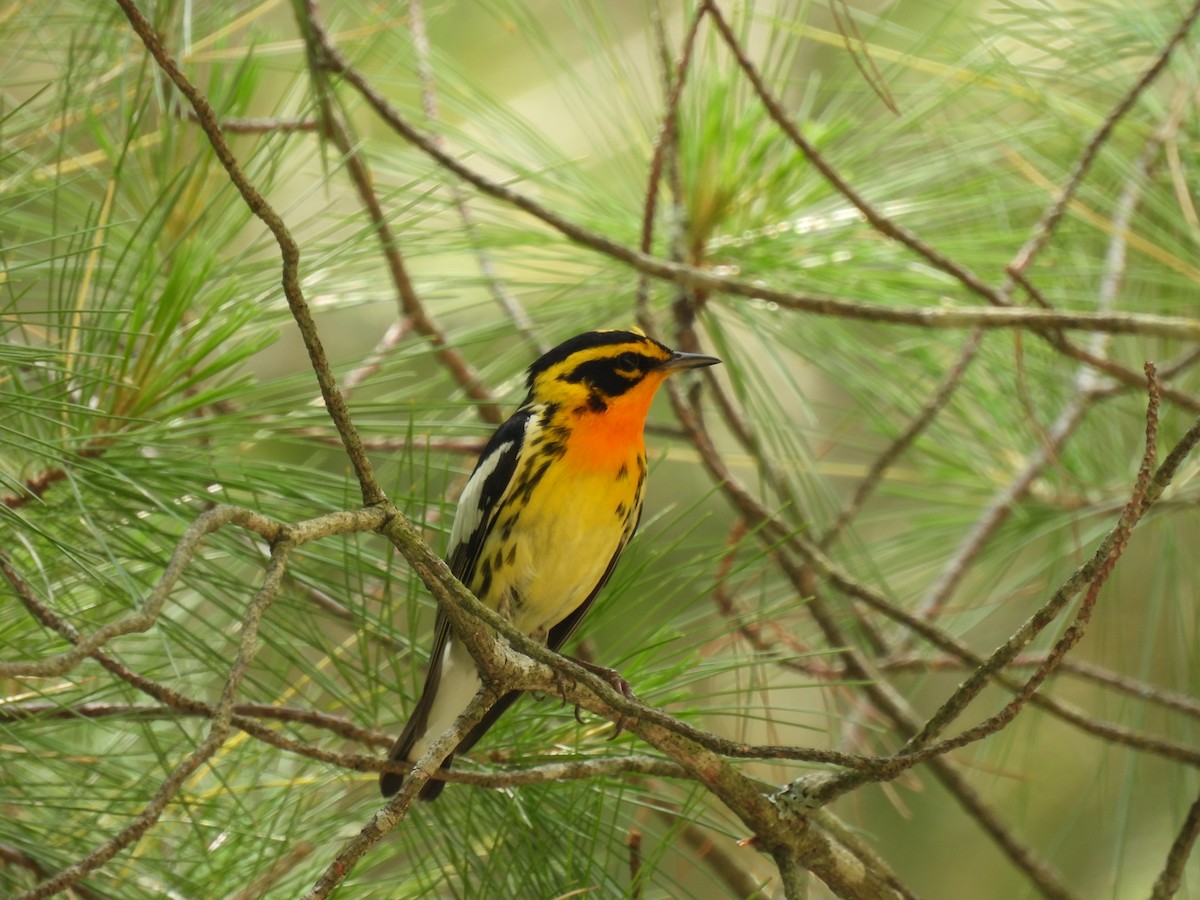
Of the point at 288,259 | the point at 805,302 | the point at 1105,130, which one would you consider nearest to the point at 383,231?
the point at 805,302

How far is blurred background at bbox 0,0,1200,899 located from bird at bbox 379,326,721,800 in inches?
4.0

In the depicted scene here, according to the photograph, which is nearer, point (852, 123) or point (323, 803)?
point (323, 803)

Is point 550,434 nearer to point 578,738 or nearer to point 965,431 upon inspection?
point 578,738

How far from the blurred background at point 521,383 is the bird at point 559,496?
0.10m

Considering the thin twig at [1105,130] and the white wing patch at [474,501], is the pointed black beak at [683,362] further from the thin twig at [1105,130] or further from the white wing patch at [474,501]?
the thin twig at [1105,130]

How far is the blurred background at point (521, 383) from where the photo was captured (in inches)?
66.3

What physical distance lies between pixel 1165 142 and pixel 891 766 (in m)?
1.79

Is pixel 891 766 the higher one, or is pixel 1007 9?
pixel 1007 9

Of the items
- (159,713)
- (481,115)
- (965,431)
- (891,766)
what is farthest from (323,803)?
(965,431)

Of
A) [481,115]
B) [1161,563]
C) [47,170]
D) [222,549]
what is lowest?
[1161,563]

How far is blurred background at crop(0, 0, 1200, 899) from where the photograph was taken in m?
1.68

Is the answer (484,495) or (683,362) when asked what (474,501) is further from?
(683,362)

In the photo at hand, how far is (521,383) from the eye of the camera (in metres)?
2.74

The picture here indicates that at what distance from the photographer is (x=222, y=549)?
1.63m
